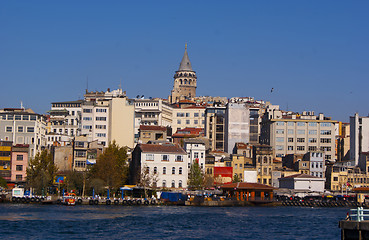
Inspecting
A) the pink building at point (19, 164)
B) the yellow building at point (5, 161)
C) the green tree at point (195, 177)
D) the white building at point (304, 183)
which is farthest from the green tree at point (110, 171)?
the white building at point (304, 183)

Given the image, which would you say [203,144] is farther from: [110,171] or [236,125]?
[236,125]

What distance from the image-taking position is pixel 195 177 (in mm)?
98625

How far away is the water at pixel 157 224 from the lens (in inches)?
2112

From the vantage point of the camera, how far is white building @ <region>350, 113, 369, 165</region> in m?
127

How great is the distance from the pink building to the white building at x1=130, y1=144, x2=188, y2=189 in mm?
17225

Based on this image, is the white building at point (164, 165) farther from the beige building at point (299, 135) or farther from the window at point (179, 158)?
the beige building at point (299, 135)

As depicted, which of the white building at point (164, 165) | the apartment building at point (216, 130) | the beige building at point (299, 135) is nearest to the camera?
the white building at point (164, 165)

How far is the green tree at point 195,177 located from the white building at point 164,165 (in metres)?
1.01

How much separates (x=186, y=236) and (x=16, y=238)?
12.7 meters

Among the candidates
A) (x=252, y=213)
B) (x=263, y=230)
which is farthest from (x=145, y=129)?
(x=263, y=230)

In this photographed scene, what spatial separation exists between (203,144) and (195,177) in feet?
44.6

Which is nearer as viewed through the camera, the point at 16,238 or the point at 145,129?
the point at 16,238

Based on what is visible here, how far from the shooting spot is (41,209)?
249 ft

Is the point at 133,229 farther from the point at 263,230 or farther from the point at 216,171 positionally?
the point at 216,171
